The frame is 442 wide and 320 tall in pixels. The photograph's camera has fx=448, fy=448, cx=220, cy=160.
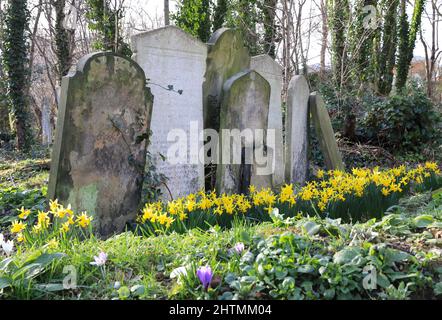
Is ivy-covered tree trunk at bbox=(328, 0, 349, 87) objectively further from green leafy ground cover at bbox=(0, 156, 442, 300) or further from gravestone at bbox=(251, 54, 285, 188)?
green leafy ground cover at bbox=(0, 156, 442, 300)

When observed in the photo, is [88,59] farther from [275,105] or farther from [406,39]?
[406,39]

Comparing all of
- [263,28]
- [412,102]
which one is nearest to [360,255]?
[412,102]

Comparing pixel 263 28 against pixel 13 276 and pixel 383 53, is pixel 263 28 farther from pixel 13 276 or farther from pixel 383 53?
pixel 13 276

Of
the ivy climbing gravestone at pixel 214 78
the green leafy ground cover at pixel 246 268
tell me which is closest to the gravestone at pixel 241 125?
the ivy climbing gravestone at pixel 214 78

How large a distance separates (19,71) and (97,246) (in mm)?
10861

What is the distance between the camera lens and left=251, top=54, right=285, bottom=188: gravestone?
779 cm

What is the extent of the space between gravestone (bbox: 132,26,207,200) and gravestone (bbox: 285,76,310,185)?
1567 mm

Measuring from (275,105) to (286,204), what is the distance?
3944 millimetres

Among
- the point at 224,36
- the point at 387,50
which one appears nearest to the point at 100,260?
the point at 224,36

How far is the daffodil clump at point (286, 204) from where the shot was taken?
3672mm

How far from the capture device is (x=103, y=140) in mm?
4477

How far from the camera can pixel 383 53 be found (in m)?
19.5

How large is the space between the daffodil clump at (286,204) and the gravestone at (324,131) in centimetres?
236

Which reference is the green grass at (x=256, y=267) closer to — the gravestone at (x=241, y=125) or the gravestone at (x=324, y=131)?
the gravestone at (x=241, y=125)
